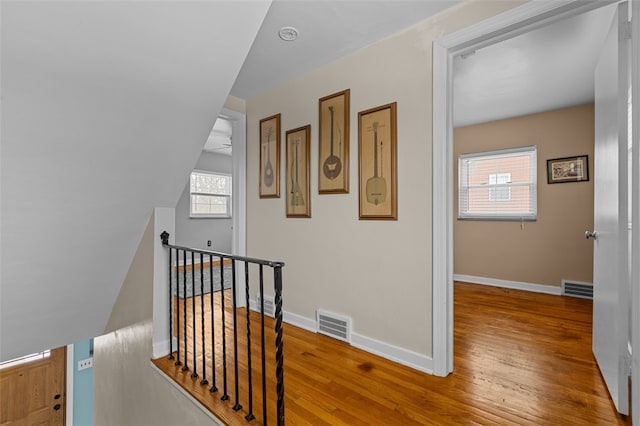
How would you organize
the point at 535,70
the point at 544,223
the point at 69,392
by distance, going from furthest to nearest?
the point at 69,392
the point at 544,223
the point at 535,70

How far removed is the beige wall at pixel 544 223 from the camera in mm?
3717

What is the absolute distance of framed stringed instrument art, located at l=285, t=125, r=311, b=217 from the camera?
2.79 m

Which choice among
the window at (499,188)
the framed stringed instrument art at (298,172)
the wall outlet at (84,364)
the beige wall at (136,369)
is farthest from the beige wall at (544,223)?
the wall outlet at (84,364)

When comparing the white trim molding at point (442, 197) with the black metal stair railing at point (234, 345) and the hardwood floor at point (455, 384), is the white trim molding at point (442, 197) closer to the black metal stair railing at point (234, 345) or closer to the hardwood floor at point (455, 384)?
the hardwood floor at point (455, 384)

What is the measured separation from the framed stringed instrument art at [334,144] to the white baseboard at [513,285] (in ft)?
10.6

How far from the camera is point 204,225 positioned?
6.61 metres

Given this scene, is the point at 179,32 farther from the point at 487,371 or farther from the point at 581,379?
the point at 581,379

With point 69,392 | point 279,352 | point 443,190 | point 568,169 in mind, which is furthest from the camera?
point 69,392

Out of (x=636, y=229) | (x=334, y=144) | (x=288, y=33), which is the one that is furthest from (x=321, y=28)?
(x=636, y=229)

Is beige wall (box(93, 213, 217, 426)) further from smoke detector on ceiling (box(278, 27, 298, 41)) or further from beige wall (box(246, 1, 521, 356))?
smoke detector on ceiling (box(278, 27, 298, 41))

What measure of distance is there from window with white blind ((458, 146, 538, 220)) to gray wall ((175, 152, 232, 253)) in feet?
16.5

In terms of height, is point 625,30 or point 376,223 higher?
point 625,30

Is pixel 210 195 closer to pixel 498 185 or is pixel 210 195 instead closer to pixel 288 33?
pixel 288 33

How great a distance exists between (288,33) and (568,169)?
3.86 meters
